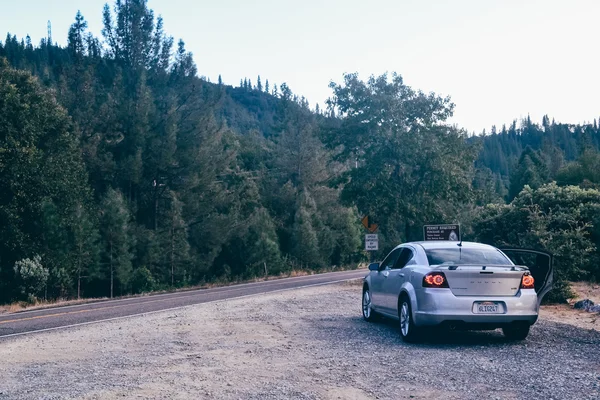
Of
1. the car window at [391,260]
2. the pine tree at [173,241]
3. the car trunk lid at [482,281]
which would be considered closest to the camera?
the car trunk lid at [482,281]

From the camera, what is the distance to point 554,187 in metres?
26.3

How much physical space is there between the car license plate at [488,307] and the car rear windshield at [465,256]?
817 mm

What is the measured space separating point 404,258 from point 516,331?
234 cm

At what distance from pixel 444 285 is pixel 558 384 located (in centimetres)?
313

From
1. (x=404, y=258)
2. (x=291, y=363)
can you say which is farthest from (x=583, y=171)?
(x=291, y=363)

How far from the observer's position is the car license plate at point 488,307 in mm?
10023

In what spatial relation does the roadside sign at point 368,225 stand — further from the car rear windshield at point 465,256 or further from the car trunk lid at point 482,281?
the car trunk lid at point 482,281

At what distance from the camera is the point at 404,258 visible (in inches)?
470

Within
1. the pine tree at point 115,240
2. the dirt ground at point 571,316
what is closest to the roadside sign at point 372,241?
the dirt ground at point 571,316

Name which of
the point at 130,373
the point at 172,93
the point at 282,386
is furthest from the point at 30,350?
the point at 172,93

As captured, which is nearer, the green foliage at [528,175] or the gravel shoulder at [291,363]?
the gravel shoulder at [291,363]

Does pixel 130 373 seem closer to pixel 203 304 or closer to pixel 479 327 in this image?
pixel 479 327

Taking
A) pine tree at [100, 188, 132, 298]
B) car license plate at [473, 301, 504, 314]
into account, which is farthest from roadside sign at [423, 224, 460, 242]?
pine tree at [100, 188, 132, 298]

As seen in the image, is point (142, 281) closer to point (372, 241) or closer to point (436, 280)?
point (372, 241)
